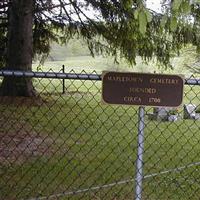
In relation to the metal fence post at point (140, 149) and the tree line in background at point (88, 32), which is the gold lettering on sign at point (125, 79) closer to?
the metal fence post at point (140, 149)

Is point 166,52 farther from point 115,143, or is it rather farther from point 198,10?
point 115,143

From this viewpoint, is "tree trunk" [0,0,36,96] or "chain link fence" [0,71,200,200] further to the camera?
"tree trunk" [0,0,36,96]

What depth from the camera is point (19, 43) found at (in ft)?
45.1

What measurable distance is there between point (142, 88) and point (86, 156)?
13.4ft

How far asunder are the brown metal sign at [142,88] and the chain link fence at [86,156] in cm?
17

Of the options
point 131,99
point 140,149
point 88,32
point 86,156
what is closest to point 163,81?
point 131,99

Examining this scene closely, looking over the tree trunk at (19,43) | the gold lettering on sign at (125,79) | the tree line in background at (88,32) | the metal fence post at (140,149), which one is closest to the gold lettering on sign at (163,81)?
the gold lettering on sign at (125,79)

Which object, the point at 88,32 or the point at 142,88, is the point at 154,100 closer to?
the point at 142,88

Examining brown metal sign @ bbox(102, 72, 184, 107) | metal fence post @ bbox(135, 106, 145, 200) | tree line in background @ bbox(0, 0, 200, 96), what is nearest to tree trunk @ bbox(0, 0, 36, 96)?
tree line in background @ bbox(0, 0, 200, 96)

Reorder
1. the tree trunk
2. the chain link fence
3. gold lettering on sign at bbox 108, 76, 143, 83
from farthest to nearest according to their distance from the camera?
the tree trunk
the chain link fence
gold lettering on sign at bbox 108, 76, 143, 83

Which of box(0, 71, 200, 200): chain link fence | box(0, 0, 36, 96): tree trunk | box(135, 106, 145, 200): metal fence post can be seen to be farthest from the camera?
box(0, 0, 36, 96): tree trunk

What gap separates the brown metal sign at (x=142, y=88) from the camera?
3.87 m

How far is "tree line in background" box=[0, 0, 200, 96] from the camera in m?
13.5

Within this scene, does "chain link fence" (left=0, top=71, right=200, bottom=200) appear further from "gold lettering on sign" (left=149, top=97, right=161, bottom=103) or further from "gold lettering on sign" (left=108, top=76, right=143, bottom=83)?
"gold lettering on sign" (left=149, top=97, right=161, bottom=103)
